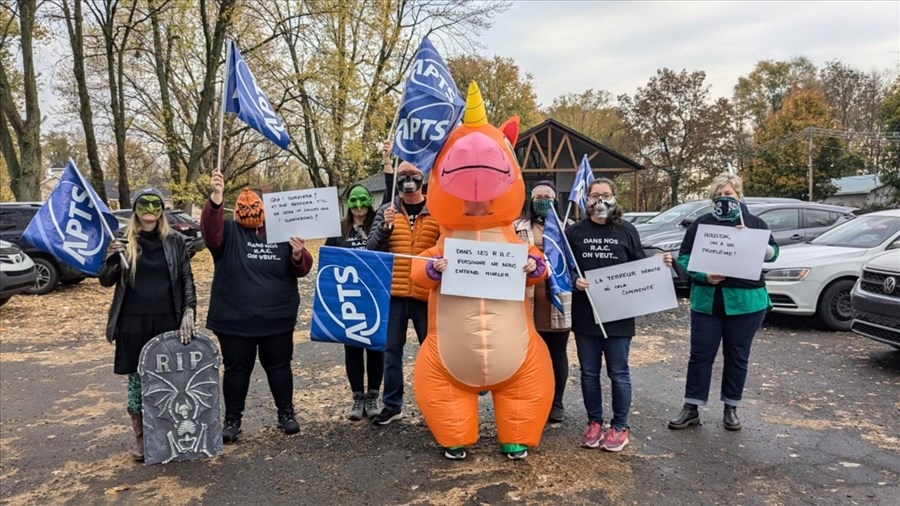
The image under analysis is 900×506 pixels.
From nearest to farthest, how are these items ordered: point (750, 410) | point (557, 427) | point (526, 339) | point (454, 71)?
point (526, 339)
point (557, 427)
point (750, 410)
point (454, 71)

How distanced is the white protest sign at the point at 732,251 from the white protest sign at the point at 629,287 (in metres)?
0.45

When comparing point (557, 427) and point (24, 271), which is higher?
point (24, 271)

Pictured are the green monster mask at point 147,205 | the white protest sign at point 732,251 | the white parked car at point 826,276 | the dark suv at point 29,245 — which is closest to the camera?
the green monster mask at point 147,205

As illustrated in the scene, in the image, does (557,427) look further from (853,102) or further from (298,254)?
(853,102)

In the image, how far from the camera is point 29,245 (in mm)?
11047

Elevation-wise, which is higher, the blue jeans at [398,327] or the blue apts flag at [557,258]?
the blue apts flag at [557,258]

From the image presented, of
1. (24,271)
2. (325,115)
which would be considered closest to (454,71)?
(325,115)

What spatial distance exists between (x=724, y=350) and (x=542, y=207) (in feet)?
6.01

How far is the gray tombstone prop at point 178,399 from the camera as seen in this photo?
3.83 meters

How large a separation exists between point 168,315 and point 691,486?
3648mm

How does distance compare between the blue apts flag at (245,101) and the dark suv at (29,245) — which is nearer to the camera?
the blue apts flag at (245,101)

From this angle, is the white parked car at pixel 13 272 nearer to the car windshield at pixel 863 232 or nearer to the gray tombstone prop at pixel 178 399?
the gray tombstone prop at pixel 178 399

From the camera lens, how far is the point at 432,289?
152 inches

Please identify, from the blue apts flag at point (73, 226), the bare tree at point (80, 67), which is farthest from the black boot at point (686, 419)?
the bare tree at point (80, 67)
